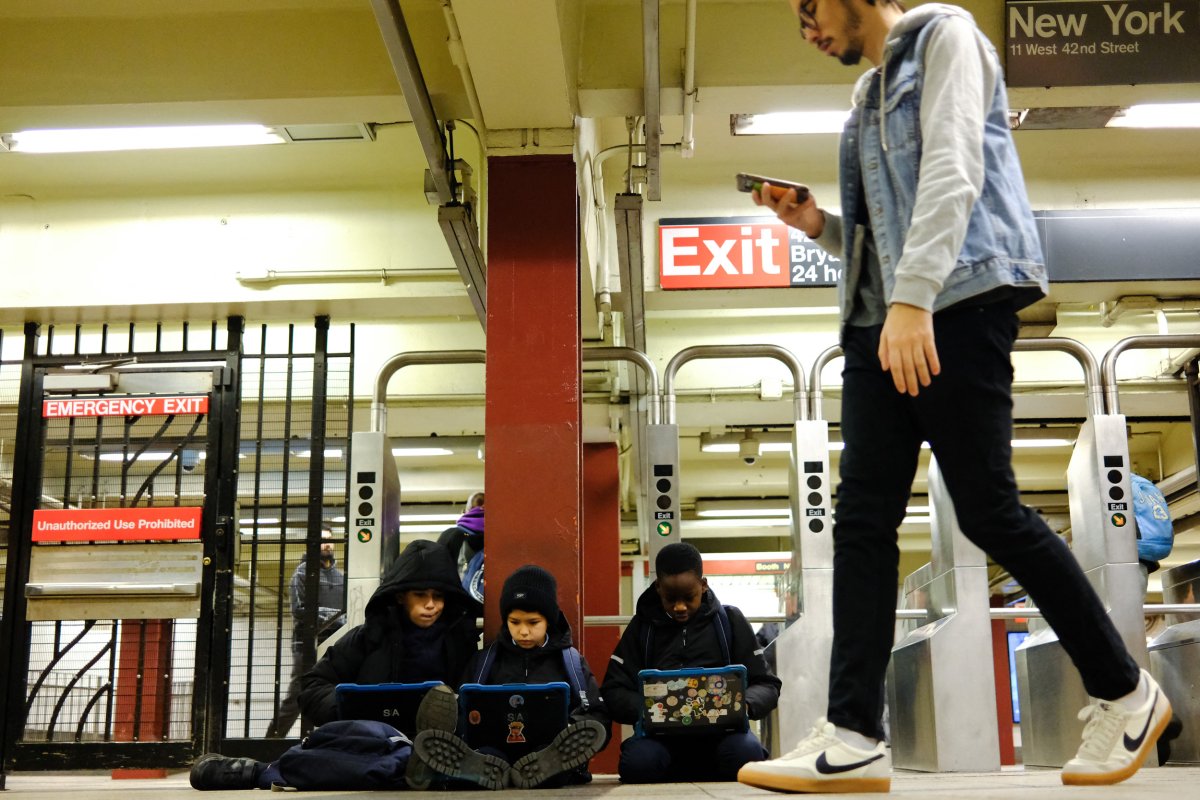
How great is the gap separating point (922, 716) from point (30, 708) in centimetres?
473

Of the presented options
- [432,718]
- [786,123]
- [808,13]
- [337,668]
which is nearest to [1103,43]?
[786,123]

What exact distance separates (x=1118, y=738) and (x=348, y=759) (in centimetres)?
190


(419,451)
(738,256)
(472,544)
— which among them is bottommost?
(472,544)

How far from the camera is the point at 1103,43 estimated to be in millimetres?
4543

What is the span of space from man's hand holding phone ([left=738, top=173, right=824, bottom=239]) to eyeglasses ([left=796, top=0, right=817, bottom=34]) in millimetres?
283

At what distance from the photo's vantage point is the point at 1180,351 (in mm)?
8133

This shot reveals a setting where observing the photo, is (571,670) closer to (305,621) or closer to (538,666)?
(538,666)

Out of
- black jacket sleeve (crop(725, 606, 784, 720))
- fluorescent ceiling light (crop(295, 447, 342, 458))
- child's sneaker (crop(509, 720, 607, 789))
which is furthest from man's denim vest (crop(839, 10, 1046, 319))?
fluorescent ceiling light (crop(295, 447, 342, 458))

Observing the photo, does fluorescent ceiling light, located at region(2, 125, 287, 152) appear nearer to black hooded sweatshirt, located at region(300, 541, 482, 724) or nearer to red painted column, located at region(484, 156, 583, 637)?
red painted column, located at region(484, 156, 583, 637)

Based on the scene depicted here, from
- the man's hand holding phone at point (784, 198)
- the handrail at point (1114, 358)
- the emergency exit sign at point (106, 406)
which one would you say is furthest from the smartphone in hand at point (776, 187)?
the emergency exit sign at point (106, 406)

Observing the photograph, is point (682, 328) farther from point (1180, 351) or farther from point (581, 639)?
point (581, 639)

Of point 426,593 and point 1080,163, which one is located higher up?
point 1080,163

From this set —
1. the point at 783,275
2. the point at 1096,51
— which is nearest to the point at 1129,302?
the point at 783,275

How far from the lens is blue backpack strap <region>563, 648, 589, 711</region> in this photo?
376cm
